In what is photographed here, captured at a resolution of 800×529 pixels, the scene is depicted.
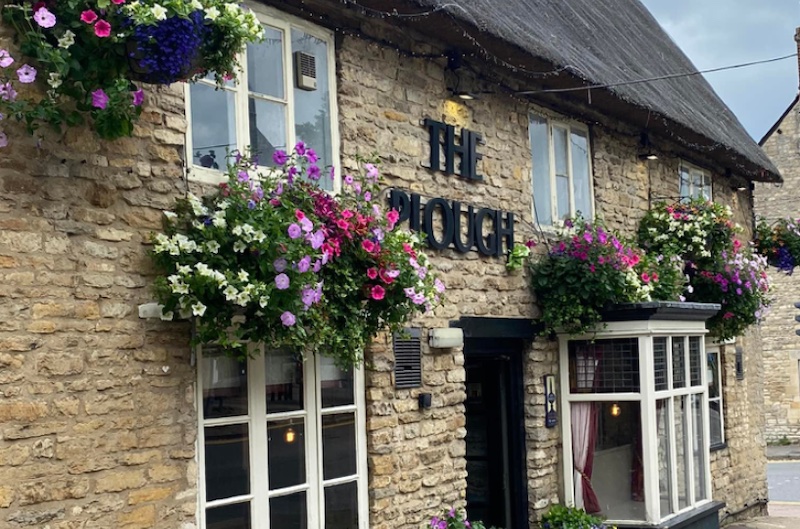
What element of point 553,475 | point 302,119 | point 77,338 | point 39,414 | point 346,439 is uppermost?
point 302,119

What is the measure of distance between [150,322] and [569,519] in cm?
492

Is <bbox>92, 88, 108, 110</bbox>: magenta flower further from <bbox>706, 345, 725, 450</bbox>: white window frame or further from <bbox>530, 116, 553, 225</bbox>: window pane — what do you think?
<bbox>706, 345, 725, 450</bbox>: white window frame

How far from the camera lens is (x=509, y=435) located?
30.4ft

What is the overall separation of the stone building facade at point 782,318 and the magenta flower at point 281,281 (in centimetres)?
2261

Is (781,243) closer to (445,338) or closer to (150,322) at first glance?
(445,338)

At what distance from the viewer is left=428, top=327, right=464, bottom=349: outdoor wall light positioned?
7.66m

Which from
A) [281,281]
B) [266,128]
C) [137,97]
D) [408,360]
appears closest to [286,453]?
[408,360]

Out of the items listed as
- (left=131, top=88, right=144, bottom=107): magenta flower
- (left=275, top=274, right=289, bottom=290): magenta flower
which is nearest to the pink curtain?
(left=275, top=274, right=289, bottom=290): magenta flower

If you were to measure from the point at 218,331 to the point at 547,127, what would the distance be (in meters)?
5.10

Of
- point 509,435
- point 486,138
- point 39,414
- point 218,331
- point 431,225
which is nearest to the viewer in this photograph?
point 39,414

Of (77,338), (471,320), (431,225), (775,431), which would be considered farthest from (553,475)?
(775,431)

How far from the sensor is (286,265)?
5469 millimetres

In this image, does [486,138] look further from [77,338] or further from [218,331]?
[77,338]

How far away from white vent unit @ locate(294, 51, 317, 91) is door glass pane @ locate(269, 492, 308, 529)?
274cm
